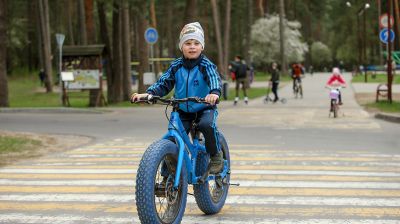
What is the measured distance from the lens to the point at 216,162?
273 inches

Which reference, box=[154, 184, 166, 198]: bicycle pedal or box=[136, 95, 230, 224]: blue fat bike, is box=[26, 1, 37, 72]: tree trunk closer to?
box=[136, 95, 230, 224]: blue fat bike

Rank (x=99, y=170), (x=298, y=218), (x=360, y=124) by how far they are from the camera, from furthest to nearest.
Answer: (x=360, y=124)
(x=99, y=170)
(x=298, y=218)

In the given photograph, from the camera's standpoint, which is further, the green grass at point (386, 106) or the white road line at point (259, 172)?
the green grass at point (386, 106)

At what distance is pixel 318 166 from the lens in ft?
36.4

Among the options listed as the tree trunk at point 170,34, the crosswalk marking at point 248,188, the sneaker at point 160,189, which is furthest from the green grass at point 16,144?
the tree trunk at point 170,34

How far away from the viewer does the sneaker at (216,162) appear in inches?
272

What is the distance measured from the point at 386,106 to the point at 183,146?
65.6ft

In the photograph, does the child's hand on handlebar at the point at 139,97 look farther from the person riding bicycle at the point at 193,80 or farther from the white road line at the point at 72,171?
the white road line at the point at 72,171

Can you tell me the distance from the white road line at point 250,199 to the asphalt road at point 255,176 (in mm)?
11

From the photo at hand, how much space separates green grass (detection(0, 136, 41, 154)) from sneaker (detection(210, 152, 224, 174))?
24.3 ft

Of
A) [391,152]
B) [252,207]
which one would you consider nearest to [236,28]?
[391,152]

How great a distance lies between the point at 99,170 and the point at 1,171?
149cm

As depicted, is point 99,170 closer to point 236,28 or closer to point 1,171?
point 1,171

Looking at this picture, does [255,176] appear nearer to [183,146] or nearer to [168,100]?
[183,146]
